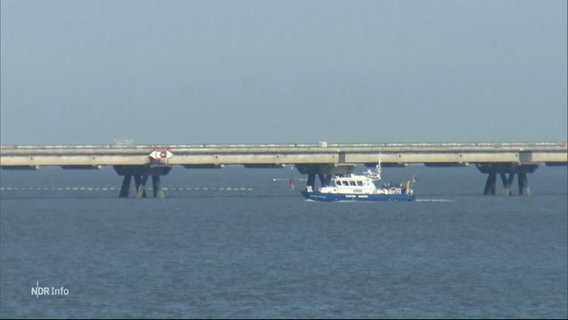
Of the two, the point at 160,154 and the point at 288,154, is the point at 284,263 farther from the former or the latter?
the point at 288,154

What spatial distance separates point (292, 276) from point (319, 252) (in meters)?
12.6

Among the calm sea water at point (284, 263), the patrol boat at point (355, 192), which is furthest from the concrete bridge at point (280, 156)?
the calm sea water at point (284, 263)

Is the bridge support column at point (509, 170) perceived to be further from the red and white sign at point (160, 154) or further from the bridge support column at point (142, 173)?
the bridge support column at point (142, 173)

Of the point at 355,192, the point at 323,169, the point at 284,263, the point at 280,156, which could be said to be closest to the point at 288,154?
the point at 280,156

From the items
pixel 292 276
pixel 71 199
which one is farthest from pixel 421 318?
pixel 71 199

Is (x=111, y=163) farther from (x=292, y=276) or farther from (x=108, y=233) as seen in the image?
(x=292, y=276)

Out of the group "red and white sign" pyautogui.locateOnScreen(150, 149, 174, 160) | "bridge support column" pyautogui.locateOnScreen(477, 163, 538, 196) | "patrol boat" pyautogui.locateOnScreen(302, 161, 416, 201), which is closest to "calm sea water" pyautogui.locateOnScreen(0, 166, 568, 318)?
"red and white sign" pyautogui.locateOnScreen(150, 149, 174, 160)

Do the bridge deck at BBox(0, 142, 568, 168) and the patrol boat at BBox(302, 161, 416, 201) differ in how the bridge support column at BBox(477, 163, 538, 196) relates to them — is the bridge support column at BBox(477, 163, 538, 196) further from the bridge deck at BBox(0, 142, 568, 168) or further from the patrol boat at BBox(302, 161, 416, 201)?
the patrol boat at BBox(302, 161, 416, 201)

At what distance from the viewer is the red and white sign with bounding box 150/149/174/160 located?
126 metres

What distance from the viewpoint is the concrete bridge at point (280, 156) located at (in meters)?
127

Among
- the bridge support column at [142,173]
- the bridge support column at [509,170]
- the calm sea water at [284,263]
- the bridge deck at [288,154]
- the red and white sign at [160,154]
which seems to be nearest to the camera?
the calm sea water at [284,263]

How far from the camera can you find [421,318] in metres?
48.8

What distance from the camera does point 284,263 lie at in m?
67.4

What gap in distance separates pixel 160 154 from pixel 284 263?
6085cm
